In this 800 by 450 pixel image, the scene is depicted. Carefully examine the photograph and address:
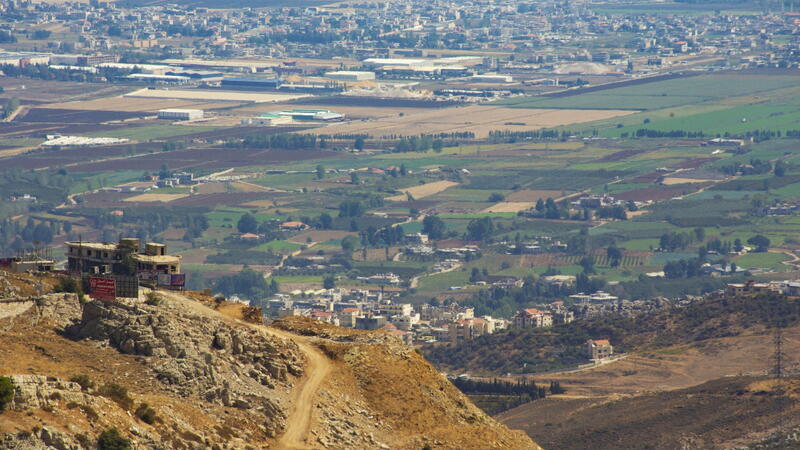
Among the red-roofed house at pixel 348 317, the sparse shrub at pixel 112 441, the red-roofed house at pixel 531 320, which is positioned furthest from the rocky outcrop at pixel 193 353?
the red-roofed house at pixel 348 317

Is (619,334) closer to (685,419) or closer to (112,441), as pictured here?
(685,419)

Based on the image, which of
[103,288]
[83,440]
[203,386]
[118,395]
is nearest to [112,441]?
[83,440]

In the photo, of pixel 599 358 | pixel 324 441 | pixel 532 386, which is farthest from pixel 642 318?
pixel 324 441

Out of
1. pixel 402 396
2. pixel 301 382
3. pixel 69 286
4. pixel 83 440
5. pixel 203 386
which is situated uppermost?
pixel 83 440

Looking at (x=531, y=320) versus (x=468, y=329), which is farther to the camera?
(x=531, y=320)

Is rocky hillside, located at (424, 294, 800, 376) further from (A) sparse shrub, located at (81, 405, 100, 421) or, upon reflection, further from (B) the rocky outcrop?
(A) sparse shrub, located at (81, 405, 100, 421)

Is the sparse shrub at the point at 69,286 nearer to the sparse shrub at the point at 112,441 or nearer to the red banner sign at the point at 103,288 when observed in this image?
the red banner sign at the point at 103,288
